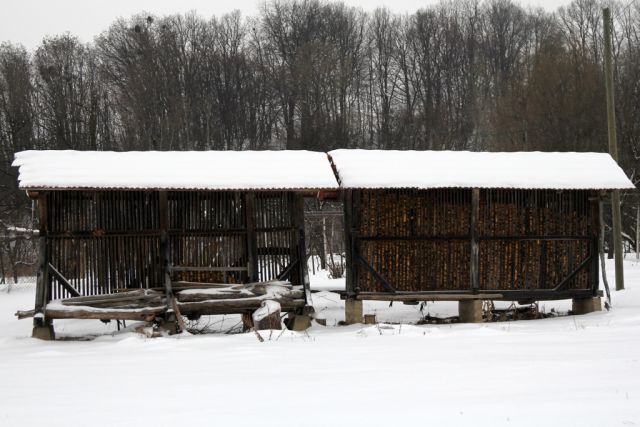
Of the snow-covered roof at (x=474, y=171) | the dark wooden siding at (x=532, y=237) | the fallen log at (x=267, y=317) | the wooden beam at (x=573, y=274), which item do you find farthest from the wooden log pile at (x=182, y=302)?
the wooden beam at (x=573, y=274)

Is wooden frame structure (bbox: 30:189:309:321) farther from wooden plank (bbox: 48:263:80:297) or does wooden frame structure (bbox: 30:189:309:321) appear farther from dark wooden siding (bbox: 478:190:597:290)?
dark wooden siding (bbox: 478:190:597:290)

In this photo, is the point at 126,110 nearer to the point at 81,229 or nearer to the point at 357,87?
the point at 357,87

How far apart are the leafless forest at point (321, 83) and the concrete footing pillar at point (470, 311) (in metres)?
16.8

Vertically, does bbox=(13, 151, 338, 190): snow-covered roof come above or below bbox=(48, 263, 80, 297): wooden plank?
above

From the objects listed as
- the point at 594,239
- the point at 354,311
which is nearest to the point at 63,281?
the point at 354,311

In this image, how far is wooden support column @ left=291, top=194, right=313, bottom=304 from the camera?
478 inches

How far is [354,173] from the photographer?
11852 mm

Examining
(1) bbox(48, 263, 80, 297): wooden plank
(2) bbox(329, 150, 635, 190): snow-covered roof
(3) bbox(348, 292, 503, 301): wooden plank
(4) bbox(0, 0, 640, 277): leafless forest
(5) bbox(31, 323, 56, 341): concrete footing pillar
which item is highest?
(4) bbox(0, 0, 640, 277): leafless forest

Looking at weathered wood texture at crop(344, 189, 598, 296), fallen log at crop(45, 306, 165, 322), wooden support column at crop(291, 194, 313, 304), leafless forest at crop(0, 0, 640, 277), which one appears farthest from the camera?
leafless forest at crop(0, 0, 640, 277)

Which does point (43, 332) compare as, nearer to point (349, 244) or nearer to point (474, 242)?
point (349, 244)

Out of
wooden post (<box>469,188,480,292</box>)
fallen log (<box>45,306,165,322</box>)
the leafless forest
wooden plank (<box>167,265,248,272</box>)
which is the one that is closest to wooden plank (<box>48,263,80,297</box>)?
fallen log (<box>45,306,165,322</box>)

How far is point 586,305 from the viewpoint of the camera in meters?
13.4

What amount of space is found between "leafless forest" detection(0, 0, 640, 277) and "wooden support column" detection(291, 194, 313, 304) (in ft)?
60.3

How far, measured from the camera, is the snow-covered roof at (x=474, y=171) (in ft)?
38.8
